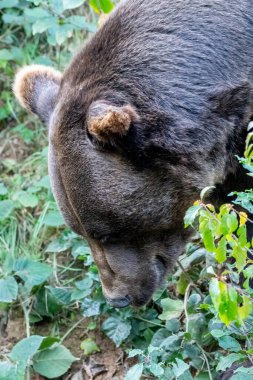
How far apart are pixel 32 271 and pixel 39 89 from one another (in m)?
1.26

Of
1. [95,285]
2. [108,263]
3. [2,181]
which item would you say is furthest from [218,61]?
[2,181]

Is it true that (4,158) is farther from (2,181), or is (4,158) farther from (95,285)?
(95,285)

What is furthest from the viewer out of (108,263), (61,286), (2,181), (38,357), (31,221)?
(2,181)

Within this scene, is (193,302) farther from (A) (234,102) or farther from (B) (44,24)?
(B) (44,24)

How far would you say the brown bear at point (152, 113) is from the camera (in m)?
3.84

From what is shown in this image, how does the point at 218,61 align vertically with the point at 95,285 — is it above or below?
above

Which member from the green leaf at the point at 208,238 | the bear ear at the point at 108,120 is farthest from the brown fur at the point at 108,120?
the green leaf at the point at 208,238

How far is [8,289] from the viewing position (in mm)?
5047

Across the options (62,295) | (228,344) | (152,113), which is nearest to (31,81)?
(152,113)

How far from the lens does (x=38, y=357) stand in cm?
487

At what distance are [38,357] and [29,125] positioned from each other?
235 cm

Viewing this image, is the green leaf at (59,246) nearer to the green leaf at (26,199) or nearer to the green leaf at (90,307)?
the green leaf at (26,199)

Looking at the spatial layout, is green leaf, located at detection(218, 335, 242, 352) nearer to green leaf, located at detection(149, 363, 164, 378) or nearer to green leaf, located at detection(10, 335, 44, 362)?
green leaf, located at detection(149, 363, 164, 378)

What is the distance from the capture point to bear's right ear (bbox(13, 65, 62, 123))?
4391 millimetres
